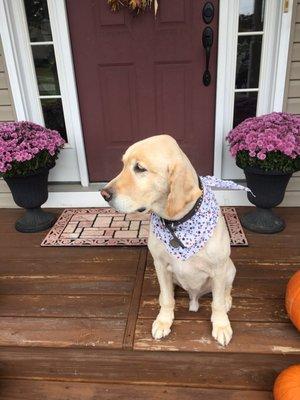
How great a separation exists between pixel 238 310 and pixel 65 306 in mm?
1003

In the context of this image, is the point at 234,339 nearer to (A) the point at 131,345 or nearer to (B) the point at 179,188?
(A) the point at 131,345

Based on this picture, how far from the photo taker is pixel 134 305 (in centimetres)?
193

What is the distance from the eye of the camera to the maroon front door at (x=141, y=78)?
271cm

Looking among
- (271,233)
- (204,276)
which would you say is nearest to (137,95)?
(271,233)

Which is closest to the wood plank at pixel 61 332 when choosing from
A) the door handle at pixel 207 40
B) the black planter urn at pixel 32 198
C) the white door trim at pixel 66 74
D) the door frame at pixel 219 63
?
the black planter urn at pixel 32 198

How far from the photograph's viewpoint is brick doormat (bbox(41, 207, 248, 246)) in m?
2.58

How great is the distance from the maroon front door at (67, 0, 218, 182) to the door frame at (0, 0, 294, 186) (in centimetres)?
8

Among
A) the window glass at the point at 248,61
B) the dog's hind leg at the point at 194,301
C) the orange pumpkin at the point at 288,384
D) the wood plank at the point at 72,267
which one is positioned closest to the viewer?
the orange pumpkin at the point at 288,384

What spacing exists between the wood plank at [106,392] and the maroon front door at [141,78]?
77.7 inches

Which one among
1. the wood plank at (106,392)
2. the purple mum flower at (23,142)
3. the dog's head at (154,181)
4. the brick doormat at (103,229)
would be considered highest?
the dog's head at (154,181)

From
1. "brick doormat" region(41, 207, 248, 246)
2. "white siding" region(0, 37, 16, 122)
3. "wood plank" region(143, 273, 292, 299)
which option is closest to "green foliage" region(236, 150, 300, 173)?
"brick doormat" region(41, 207, 248, 246)

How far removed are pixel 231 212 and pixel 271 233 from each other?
1.43ft

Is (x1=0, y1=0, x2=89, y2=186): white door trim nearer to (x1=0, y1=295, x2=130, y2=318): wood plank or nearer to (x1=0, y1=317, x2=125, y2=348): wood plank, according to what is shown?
(x1=0, y1=295, x2=130, y2=318): wood plank

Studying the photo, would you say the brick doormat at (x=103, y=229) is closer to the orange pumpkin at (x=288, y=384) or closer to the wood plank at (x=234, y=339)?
the wood plank at (x=234, y=339)
